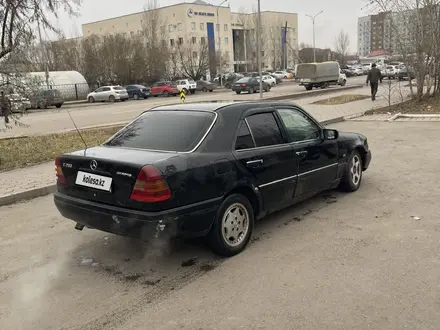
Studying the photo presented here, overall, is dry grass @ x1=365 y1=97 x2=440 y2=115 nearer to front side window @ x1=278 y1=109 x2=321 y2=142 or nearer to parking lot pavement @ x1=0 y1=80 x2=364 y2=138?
parking lot pavement @ x1=0 y1=80 x2=364 y2=138

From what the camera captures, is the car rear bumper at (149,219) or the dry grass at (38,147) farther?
the dry grass at (38,147)

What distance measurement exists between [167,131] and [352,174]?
123 inches

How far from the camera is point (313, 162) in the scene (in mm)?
5422

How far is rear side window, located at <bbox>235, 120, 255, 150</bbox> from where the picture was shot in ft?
14.9

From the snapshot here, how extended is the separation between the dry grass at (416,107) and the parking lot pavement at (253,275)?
39.6 feet

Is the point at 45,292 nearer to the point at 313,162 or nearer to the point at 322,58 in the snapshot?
the point at 313,162

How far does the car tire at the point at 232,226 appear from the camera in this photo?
4203mm

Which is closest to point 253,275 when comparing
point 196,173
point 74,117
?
point 196,173

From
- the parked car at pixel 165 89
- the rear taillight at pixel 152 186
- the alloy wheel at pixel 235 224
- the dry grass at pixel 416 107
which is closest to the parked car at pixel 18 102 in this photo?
the rear taillight at pixel 152 186

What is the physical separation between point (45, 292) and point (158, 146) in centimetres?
172

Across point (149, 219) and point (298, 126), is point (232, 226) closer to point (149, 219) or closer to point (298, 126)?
point (149, 219)

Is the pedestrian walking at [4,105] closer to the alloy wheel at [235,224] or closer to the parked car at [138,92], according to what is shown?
the alloy wheel at [235,224]

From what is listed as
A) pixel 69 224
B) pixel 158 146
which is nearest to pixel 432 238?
pixel 158 146

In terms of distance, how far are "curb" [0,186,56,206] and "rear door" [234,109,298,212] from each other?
4233mm
